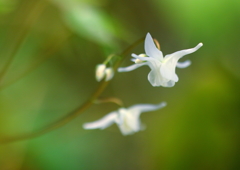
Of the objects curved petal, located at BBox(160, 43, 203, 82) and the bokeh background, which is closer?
curved petal, located at BBox(160, 43, 203, 82)

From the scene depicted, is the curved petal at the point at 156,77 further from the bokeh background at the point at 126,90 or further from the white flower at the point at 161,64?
the bokeh background at the point at 126,90

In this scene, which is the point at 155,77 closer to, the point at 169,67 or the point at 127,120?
the point at 169,67

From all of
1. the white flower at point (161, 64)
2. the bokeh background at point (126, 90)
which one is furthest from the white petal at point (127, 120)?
the bokeh background at point (126, 90)

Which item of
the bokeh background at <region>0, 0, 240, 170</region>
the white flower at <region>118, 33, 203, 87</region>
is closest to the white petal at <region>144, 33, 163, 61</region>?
the white flower at <region>118, 33, 203, 87</region>

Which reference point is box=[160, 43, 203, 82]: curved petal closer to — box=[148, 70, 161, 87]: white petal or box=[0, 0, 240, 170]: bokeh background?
box=[148, 70, 161, 87]: white petal

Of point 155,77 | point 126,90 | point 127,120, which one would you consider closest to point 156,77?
point 155,77

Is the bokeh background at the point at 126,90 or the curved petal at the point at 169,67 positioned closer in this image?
the curved petal at the point at 169,67

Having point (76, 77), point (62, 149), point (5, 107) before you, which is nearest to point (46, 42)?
point (76, 77)
